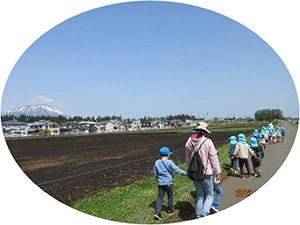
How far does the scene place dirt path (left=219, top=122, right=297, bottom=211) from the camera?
15.0ft

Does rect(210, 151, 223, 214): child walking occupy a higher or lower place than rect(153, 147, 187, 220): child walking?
lower

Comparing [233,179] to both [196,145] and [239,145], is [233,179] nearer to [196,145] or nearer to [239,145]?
[239,145]

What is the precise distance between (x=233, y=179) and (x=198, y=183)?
7.15 feet

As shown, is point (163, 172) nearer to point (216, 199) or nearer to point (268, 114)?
point (216, 199)

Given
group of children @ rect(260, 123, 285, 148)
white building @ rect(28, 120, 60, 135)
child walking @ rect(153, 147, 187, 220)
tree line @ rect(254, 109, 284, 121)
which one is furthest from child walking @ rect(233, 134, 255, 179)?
white building @ rect(28, 120, 60, 135)

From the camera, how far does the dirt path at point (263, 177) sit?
4.59 metres

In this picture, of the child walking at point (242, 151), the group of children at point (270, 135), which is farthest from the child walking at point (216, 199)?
the group of children at point (270, 135)

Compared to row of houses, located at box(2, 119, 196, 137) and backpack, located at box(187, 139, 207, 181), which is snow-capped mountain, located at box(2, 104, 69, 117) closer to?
row of houses, located at box(2, 119, 196, 137)

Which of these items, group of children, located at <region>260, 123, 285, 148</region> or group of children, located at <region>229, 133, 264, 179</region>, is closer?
group of children, located at <region>229, 133, 264, 179</region>

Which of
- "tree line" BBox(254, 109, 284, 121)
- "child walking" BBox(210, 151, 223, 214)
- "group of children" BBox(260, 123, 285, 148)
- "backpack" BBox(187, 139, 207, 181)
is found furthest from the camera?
"group of children" BBox(260, 123, 285, 148)

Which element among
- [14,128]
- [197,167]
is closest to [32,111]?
[14,128]

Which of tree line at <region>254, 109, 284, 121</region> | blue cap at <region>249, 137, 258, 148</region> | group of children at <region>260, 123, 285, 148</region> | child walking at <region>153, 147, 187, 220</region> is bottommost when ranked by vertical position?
child walking at <region>153, 147, 187, 220</region>

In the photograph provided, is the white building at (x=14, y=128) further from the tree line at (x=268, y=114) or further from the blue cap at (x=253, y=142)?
the blue cap at (x=253, y=142)

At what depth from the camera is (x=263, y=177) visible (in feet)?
16.9
